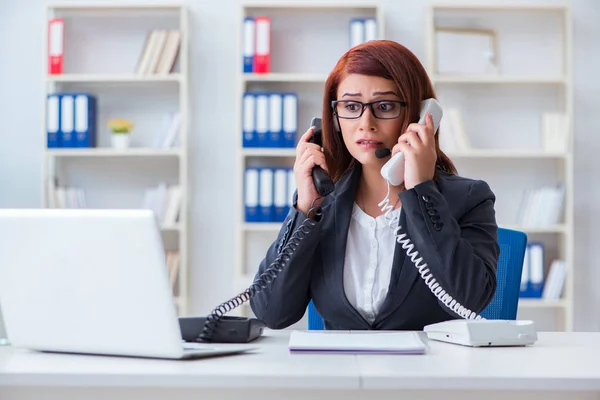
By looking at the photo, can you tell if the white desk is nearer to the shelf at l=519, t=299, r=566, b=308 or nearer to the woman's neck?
the woman's neck

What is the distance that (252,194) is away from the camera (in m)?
4.08

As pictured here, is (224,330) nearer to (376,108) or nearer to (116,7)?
(376,108)

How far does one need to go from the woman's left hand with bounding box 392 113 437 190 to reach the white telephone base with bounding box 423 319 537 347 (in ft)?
1.31

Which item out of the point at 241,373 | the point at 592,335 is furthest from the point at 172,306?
the point at 592,335

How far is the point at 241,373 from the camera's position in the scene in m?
1.08

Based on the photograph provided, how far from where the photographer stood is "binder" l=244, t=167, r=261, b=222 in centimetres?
408

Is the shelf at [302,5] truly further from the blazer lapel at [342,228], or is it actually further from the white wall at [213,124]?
the blazer lapel at [342,228]

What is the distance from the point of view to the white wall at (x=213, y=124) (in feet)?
14.1

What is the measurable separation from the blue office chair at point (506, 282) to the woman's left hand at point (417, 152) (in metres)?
0.36

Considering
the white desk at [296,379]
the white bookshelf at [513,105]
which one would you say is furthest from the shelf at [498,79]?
the white desk at [296,379]

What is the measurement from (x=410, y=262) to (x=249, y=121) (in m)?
A: 2.44

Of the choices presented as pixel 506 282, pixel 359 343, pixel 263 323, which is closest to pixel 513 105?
pixel 506 282

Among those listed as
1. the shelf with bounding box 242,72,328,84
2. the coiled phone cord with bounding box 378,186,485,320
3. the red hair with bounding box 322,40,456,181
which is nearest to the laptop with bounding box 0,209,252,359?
the coiled phone cord with bounding box 378,186,485,320

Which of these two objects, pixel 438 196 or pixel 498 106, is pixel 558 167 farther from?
pixel 438 196
